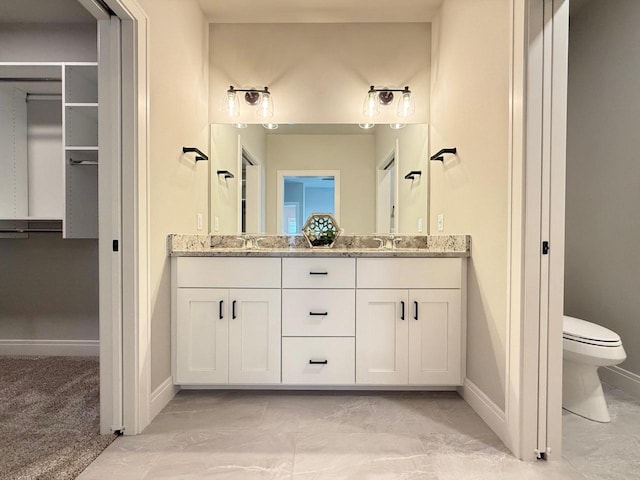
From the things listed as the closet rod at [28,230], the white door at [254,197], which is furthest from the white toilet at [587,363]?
the closet rod at [28,230]

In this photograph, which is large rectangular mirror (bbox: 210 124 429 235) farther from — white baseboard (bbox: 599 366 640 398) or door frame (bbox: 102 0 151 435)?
white baseboard (bbox: 599 366 640 398)

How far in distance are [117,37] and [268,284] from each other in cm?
135

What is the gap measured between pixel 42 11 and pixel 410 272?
2.97m

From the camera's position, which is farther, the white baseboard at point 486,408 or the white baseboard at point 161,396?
the white baseboard at point 161,396

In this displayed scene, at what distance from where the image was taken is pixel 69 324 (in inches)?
108

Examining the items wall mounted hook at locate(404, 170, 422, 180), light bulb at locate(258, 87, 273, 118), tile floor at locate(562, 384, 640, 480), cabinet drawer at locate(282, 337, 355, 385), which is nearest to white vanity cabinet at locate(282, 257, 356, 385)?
cabinet drawer at locate(282, 337, 355, 385)

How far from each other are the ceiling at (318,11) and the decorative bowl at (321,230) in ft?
4.42

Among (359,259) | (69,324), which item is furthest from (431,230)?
(69,324)

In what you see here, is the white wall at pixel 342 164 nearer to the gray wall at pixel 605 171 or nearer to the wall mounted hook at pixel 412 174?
the wall mounted hook at pixel 412 174

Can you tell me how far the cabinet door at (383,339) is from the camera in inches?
76.7

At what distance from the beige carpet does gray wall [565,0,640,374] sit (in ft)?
9.53

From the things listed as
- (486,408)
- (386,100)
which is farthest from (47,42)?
(486,408)

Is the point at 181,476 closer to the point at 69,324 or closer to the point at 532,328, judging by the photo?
the point at 532,328

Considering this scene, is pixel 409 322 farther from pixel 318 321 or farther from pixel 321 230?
pixel 321 230
